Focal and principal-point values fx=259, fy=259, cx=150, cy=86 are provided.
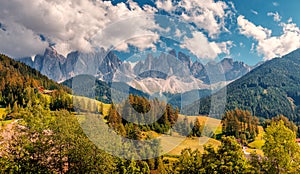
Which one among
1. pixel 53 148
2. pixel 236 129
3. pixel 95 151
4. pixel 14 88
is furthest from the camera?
pixel 14 88

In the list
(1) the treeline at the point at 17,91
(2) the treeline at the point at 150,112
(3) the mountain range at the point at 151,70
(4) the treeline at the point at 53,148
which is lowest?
(4) the treeline at the point at 53,148

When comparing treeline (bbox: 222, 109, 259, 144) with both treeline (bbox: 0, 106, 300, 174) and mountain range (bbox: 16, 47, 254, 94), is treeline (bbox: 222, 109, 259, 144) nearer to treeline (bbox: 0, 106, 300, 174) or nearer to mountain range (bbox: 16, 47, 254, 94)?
treeline (bbox: 0, 106, 300, 174)

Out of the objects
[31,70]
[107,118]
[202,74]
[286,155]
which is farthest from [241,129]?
[31,70]

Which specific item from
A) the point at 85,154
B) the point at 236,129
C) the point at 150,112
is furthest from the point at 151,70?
the point at 236,129

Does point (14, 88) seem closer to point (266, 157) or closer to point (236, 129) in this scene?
point (236, 129)

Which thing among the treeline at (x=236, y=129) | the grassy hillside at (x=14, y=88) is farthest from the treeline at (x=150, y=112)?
the grassy hillside at (x=14, y=88)

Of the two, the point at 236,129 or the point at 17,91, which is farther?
the point at 17,91

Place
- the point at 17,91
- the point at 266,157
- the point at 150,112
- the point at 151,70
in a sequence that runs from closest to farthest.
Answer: the point at 151,70 → the point at 150,112 → the point at 266,157 → the point at 17,91

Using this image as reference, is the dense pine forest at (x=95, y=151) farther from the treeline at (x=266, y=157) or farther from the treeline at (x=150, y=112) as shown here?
the treeline at (x=150, y=112)

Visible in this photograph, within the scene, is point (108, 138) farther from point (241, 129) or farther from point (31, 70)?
point (31, 70)

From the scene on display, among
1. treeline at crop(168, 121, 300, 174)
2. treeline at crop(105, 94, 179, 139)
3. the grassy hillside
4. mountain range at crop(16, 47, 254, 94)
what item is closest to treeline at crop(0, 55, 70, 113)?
the grassy hillside

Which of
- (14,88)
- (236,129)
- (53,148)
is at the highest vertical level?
(14,88)
